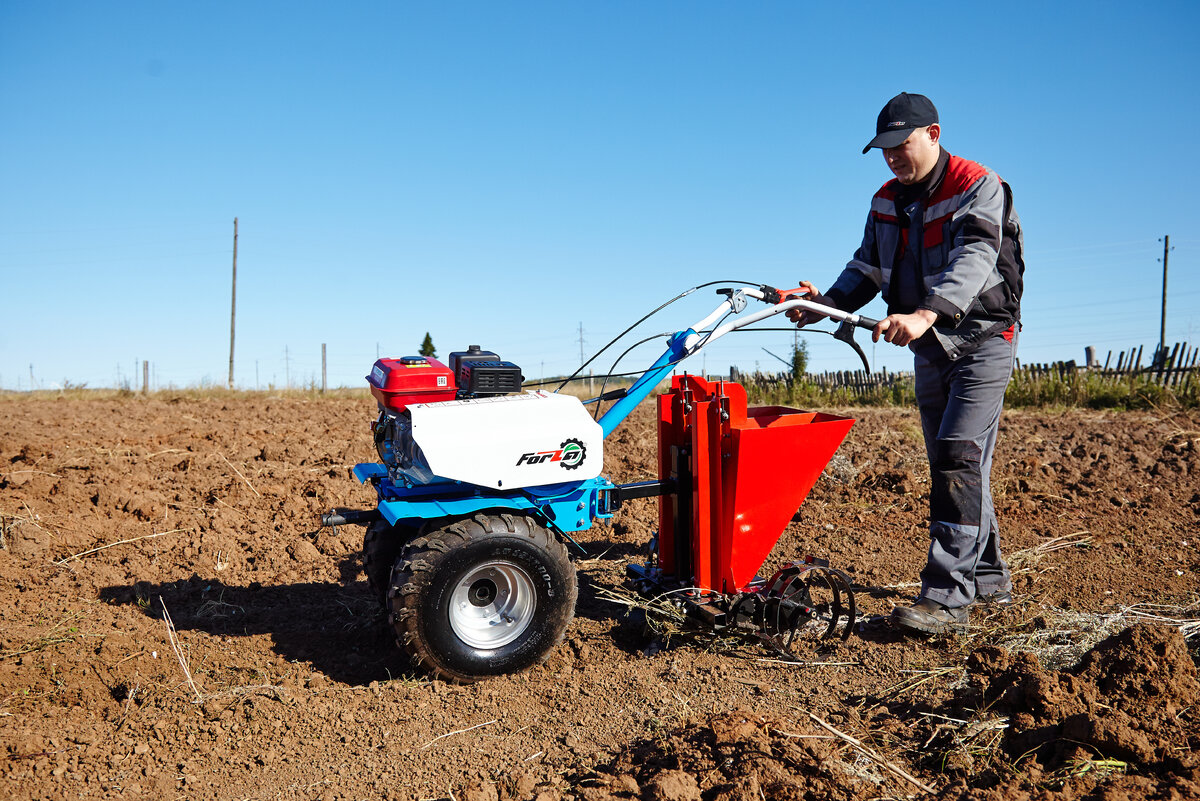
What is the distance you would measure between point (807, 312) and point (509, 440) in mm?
1683

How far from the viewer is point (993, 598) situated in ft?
13.9

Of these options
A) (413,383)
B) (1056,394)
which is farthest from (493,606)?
(1056,394)

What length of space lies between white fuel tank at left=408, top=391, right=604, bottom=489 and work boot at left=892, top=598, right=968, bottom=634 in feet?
4.86

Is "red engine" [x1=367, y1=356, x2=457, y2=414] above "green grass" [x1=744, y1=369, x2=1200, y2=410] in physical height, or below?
below

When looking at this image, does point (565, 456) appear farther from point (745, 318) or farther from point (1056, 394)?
point (1056, 394)

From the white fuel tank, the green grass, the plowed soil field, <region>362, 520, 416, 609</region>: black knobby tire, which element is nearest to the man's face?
the plowed soil field

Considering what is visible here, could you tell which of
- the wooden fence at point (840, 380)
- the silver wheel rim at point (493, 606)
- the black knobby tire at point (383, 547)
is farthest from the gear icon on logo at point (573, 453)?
the wooden fence at point (840, 380)

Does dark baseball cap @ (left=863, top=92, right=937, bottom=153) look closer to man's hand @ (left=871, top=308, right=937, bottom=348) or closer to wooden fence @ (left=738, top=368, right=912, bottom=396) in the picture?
man's hand @ (left=871, top=308, right=937, bottom=348)

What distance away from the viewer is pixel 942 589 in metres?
3.93

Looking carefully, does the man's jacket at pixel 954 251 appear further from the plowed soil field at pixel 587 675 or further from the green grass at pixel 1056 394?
the green grass at pixel 1056 394

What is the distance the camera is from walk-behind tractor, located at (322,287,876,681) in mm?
3361

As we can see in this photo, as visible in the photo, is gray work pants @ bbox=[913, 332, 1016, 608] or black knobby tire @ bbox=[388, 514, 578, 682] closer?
black knobby tire @ bbox=[388, 514, 578, 682]

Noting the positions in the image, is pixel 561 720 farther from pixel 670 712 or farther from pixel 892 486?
pixel 892 486

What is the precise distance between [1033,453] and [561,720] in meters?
6.42
